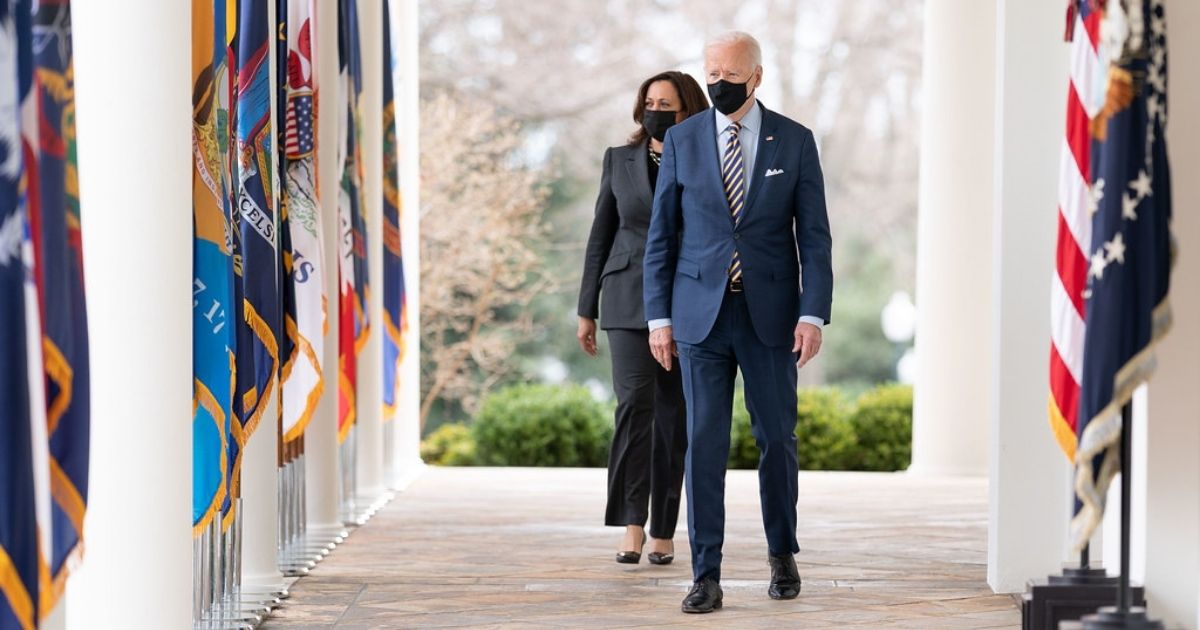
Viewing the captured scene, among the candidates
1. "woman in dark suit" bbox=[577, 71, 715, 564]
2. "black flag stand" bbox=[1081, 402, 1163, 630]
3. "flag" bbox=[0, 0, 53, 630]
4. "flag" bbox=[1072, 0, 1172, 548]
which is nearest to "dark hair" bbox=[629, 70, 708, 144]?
"woman in dark suit" bbox=[577, 71, 715, 564]

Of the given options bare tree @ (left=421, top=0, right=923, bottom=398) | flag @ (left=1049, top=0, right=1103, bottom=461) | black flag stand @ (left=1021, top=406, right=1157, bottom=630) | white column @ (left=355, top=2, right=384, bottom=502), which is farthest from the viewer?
bare tree @ (left=421, top=0, right=923, bottom=398)

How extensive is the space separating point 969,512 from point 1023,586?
10.1 ft

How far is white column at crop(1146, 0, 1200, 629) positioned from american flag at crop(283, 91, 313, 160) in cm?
305

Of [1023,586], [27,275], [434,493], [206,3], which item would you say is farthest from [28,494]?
[434,493]

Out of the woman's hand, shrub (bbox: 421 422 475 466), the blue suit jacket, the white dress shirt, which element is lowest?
shrub (bbox: 421 422 475 466)

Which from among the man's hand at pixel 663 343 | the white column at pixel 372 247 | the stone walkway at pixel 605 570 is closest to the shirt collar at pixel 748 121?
the man's hand at pixel 663 343

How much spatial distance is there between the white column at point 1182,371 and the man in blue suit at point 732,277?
3.50ft

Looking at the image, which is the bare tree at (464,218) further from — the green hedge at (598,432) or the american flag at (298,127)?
the american flag at (298,127)

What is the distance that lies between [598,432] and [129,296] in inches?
334

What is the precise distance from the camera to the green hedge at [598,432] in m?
12.0

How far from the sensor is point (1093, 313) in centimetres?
366

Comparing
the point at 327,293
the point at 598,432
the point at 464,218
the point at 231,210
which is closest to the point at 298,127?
the point at 327,293

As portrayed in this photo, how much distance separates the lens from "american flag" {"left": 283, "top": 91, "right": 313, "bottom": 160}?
19.5 feet

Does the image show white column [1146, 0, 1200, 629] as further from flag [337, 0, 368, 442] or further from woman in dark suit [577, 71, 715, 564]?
flag [337, 0, 368, 442]
